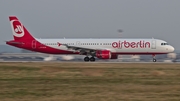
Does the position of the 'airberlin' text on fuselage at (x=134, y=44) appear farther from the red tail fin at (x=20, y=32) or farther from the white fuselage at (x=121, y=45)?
the red tail fin at (x=20, y=32)

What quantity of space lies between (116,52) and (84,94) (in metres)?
37.6

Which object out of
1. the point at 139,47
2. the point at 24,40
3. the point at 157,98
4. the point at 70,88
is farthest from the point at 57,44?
the point at 157,98

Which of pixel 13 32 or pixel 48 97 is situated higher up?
pixel 13 32

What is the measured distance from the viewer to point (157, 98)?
55.0 feet

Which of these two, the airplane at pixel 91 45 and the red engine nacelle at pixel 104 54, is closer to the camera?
the red engine nacelle at pixel 104 54

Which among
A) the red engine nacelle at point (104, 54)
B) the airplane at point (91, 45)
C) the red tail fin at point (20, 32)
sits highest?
the red tail fin at point (20, 32)

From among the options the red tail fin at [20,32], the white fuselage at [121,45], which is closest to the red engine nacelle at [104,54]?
the white fuselage at [121,45]

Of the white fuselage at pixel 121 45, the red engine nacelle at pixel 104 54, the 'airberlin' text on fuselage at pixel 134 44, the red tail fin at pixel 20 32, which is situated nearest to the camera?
the red engine nacelle at pixel 104 54

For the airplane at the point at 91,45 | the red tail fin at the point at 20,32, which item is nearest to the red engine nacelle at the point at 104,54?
the airplane at the point at 91,45

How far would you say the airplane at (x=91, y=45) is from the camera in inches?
2148

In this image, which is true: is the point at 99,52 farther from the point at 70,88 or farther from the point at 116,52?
the point at 70,88

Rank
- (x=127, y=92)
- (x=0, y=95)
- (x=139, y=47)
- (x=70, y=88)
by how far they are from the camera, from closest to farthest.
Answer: (x=0, y=95) → (x=127, y=92) → (x=70, y=88) → (x=139, y=47)

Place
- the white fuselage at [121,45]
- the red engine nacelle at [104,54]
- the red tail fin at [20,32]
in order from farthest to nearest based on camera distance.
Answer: the red tail fin at [20,32]
the white fuselage at [121,45]
the red engine nacelle at [104,54]

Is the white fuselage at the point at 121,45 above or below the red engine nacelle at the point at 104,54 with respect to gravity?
above
